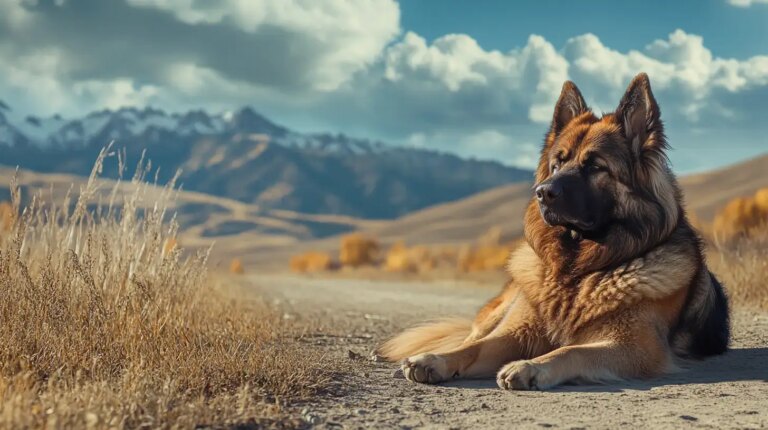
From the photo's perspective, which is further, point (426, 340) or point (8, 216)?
point (8, 216)

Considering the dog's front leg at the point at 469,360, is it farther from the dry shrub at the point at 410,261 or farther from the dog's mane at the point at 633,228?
the dry shrub at the point at 410,261

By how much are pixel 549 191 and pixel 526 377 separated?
134 cm

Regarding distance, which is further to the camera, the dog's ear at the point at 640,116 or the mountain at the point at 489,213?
the mountain at the point at 489,213

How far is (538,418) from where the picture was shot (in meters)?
4.33

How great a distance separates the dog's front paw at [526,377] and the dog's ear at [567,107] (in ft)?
7.29

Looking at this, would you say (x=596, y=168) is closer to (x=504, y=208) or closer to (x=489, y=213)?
(x=489, y=213)

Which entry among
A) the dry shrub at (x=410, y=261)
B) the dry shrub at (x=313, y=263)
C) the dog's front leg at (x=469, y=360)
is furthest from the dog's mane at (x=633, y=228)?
the dry shrub at (x=313, y=263)

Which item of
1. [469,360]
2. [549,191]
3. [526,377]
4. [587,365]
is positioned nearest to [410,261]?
[469,360]

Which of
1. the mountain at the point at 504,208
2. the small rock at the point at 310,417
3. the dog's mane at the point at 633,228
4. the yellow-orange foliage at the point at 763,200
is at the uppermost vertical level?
the mountain at the point at 504,208

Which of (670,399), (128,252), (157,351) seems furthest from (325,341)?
(670,399)

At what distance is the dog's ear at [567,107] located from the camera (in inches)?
253

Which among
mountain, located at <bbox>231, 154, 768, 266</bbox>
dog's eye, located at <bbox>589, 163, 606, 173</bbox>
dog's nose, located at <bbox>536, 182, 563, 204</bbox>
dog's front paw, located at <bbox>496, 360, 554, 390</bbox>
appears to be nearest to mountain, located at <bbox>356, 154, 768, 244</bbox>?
mountain, located at <bbox>231, 154, 768, 266</bbox>

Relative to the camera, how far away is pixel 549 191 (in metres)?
5.54

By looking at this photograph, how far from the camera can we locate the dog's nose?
5.54 metres
